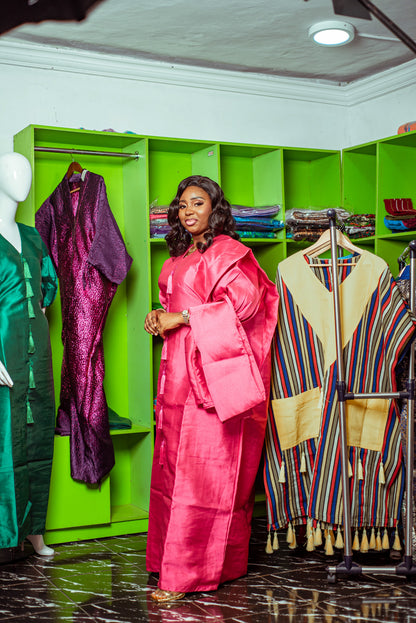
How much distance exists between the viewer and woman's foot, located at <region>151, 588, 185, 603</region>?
2900 millimetres

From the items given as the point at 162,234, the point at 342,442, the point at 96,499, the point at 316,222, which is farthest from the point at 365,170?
the point at 96,499

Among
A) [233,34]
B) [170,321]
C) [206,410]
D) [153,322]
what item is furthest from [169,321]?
[233,34]

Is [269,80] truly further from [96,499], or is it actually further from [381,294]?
[96,499]

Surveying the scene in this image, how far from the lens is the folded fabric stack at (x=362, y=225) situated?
434cm

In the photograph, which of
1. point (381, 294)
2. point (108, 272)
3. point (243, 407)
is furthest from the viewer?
point (108, 272)

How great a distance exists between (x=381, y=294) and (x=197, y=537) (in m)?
1.26

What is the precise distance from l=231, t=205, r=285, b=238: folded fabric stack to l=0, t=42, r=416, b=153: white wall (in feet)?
2.09

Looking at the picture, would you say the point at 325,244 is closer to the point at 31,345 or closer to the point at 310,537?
the point at 310,537

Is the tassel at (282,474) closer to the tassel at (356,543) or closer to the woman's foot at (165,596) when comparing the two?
the tassel at (356,543)

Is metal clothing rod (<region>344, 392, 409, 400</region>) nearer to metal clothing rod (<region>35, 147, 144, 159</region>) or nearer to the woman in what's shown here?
the woman

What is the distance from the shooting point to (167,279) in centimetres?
325

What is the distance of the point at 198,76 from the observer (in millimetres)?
4535

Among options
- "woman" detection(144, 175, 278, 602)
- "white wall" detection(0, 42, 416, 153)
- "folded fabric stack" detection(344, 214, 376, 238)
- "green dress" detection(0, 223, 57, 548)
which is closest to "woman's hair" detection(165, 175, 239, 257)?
"woman" detection(144, 175, 278, 602)

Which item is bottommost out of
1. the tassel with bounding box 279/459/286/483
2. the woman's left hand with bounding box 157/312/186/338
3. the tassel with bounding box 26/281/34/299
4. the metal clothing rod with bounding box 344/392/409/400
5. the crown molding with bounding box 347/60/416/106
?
the tassel with bounding box 279/459/286/483
